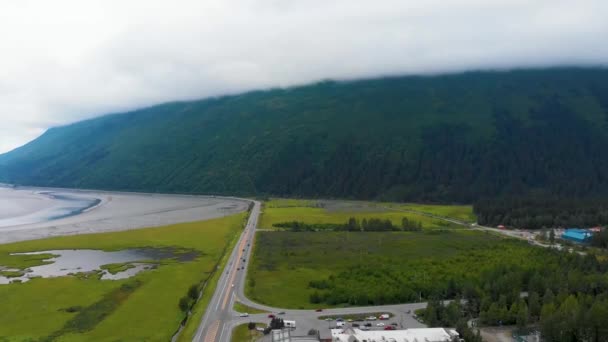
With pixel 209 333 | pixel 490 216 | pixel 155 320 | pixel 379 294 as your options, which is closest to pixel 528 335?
pixel 379 294

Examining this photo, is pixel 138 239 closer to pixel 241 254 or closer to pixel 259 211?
pixel 241 254

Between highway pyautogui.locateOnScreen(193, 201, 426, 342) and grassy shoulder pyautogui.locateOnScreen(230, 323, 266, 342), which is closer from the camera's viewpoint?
grassy shoulder pyautogui.locateOnScreen(230, 323, 266, 342)

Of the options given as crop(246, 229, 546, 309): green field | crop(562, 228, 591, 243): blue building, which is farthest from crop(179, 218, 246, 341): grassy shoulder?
crop(562, 228, 591, 243): blue building

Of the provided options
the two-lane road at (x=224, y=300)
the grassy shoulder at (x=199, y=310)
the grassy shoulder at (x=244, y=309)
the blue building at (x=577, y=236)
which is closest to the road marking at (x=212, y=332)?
the two-lane road at (x=224, y=300)

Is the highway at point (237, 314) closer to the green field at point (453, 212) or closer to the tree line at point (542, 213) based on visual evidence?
the tree line at point (542, 213)

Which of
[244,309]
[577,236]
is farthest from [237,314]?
[577,236]

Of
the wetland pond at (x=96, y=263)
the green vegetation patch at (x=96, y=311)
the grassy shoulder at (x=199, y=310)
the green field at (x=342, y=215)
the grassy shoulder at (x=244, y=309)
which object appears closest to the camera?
the grassy shoulder at (x=199, y=310)

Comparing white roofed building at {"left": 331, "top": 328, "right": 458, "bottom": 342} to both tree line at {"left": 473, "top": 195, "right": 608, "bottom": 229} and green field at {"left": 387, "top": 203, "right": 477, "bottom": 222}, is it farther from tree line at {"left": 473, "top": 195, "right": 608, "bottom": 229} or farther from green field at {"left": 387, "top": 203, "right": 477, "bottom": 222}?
green field at {"left": 387, "top": 203, "right": 477, "bottom": 222}
